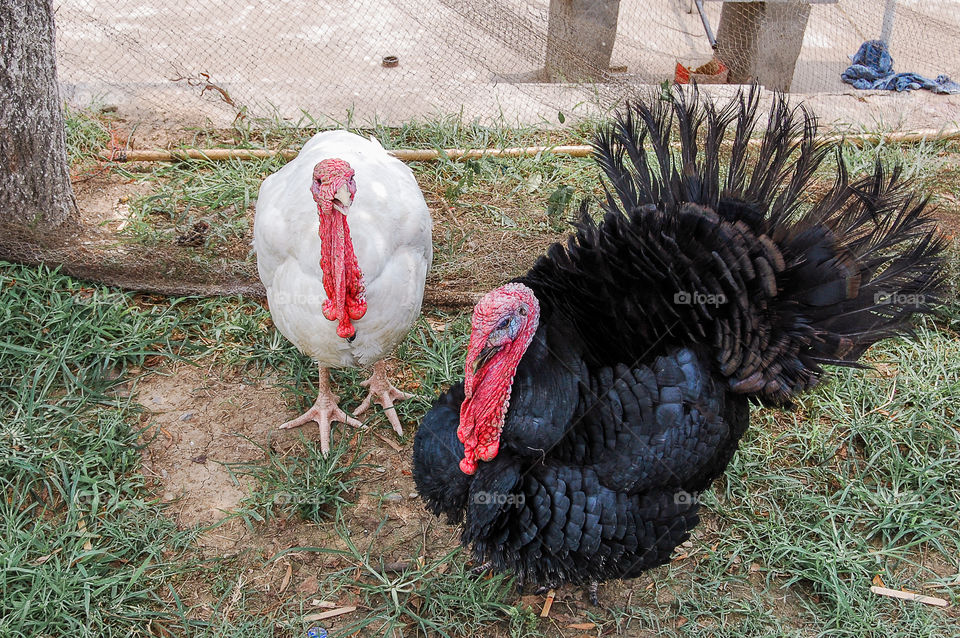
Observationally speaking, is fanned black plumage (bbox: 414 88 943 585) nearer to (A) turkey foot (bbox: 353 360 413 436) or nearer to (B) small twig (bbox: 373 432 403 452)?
(B) small twig (bbox: 373 432 403 452)

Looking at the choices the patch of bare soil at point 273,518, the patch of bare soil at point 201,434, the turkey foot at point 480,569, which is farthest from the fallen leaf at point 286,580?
the turkey foot at point 480,569

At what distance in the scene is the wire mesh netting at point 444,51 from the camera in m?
5.52

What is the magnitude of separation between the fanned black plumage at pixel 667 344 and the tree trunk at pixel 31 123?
2.84 meters

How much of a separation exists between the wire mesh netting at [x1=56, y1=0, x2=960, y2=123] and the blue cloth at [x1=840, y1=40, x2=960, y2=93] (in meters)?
0.23

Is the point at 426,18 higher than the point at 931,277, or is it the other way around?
the point at 426,18

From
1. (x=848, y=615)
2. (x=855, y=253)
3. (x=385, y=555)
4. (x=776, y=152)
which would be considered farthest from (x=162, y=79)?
(x=848, y=615)

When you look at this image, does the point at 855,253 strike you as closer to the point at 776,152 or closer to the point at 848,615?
the point at 776,152

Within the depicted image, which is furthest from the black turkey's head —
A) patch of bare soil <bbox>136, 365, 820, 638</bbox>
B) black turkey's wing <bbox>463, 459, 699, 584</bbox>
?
patch of bare soil <bbox>136, 365, 820, 638</bbox>

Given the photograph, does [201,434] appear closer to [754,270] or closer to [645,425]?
[645,425]

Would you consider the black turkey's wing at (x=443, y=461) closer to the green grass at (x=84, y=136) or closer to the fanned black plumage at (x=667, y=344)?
the fanned black plumage at (x=667, y=344)

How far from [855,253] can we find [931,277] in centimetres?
A: 41

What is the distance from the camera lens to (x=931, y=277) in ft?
9.69

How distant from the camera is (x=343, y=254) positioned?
8.98 ft

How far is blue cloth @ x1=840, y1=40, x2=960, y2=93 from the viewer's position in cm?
618
